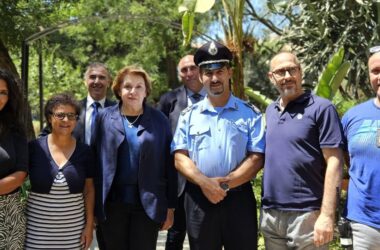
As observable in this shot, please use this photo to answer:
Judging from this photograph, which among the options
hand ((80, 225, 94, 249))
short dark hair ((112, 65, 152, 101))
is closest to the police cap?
short dark hair ((112, 65, 152, 101))

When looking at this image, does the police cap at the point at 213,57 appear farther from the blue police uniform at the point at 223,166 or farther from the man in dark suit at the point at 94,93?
the man in dark suit at the point at 94,93

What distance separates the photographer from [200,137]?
11.7 feet

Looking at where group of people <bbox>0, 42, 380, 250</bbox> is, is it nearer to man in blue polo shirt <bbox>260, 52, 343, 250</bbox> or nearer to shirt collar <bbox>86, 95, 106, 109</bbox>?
man in blue polo shirt <bbox>260, 52, 343, 250</bbox>

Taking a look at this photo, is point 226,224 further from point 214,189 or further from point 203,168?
point 203,168

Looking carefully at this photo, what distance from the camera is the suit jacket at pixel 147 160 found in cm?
375

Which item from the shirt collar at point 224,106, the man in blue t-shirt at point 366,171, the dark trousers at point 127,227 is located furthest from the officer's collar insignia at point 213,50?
the dark trousers at point 127,227

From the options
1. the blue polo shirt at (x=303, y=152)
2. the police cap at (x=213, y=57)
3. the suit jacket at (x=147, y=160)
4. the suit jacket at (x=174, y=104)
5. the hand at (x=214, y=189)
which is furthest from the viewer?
the suit jacket at (x=174, y=104)

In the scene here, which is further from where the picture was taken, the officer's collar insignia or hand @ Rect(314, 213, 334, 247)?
the officer's collar insignia

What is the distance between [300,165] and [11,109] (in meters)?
2.02


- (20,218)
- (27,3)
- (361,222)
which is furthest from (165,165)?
(27,3)

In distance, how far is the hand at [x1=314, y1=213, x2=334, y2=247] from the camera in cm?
320

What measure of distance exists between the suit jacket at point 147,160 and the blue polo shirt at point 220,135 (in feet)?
0.69

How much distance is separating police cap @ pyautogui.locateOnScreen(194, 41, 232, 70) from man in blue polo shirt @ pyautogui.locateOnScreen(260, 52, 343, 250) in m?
0.36

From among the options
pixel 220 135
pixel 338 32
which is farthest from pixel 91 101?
pixel 338 32
